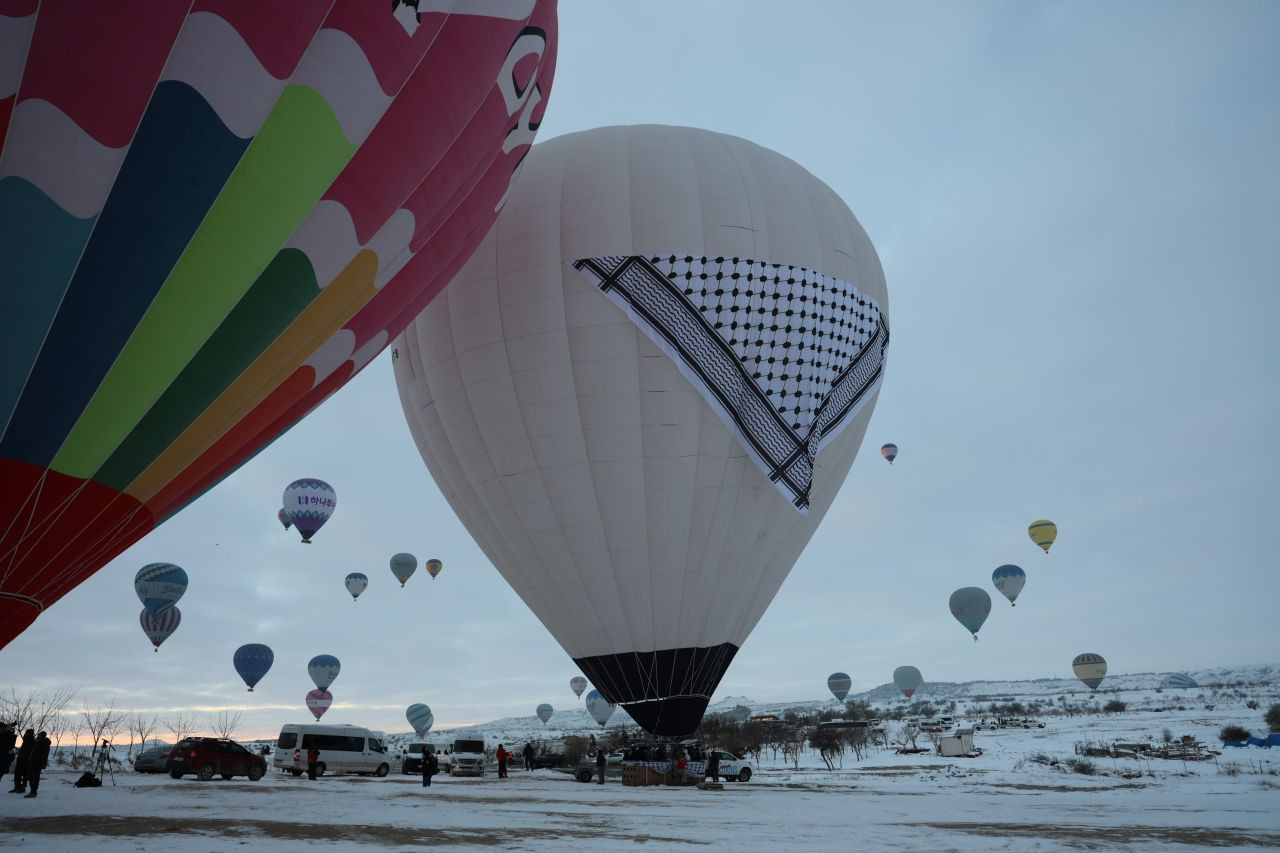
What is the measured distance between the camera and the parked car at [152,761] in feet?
80.3

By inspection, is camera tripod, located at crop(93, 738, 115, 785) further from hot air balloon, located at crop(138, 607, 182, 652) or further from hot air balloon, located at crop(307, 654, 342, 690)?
hot air balloon, located at crop(307, 654, 342, 690)

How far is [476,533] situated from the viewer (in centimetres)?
1956

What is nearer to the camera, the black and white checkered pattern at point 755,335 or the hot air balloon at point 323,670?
the black and white checkered pattern at point 755,335

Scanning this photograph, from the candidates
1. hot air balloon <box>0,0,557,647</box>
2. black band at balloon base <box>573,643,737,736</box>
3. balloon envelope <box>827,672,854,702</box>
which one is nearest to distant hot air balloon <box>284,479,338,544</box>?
black band at balloon base <box>573,643,737,736</box>

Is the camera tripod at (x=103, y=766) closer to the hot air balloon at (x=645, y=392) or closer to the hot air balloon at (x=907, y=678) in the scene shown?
the hot air balloon at (x=645, y=392)

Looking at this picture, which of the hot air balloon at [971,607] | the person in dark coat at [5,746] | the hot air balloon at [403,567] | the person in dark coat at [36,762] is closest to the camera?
the person in dark coat at [5,746]

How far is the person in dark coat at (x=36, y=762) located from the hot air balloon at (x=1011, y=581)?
42.2 metres

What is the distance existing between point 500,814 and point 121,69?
9.77 m

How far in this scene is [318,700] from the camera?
47531 millimetres

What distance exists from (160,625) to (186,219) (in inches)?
1180

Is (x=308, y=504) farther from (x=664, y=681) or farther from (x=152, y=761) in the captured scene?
(x=664, y=681)

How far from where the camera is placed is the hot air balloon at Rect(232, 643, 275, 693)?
1519 inches

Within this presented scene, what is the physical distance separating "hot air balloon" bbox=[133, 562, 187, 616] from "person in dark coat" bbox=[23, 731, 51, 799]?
15623 millimetres

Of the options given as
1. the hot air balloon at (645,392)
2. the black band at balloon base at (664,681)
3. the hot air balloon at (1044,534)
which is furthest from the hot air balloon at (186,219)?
the hot air balloon at (1044,534)
